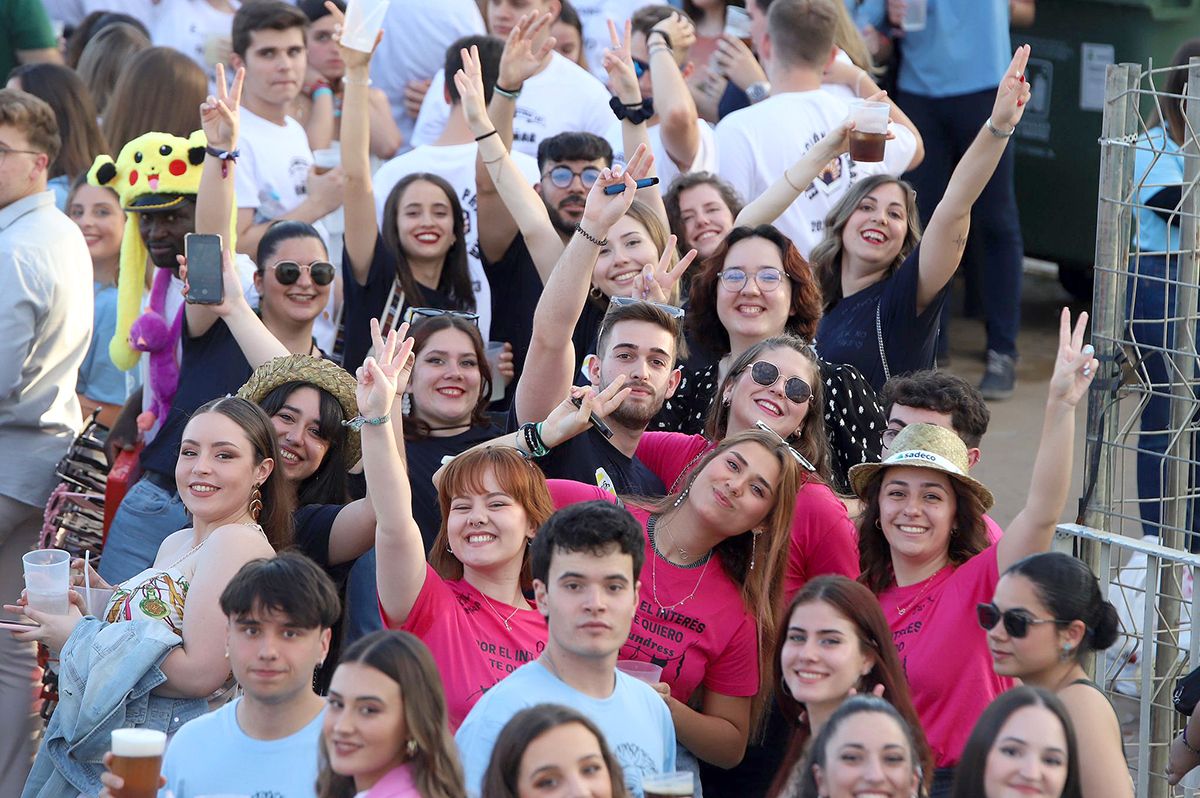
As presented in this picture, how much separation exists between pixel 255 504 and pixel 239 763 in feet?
3.14

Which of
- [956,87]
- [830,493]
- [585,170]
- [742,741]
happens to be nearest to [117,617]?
[742,741]

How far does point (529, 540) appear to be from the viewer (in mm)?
4312

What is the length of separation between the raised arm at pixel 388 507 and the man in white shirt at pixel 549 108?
3768 millimetres

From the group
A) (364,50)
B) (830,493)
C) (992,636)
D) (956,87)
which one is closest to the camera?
(992,636)

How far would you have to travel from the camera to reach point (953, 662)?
13.5 ft

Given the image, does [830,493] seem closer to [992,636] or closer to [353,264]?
[992,636]

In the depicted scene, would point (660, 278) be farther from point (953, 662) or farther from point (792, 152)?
point (953, 662)

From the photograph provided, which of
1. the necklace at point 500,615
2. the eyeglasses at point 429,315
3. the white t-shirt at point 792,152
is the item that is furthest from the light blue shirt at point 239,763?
the white t-shirt at point 792,152

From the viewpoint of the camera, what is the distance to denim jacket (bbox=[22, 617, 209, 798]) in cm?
403

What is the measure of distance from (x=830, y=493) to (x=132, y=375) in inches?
122

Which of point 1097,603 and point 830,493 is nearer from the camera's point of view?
point 1097,603

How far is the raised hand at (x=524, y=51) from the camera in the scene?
5898 millimetres

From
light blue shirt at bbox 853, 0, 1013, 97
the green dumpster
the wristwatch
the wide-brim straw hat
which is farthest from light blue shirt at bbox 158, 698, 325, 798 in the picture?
the green dumpster

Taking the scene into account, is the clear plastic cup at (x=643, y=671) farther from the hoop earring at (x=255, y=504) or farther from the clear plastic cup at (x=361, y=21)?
the clear plastic cup at (x=361, y=21)
